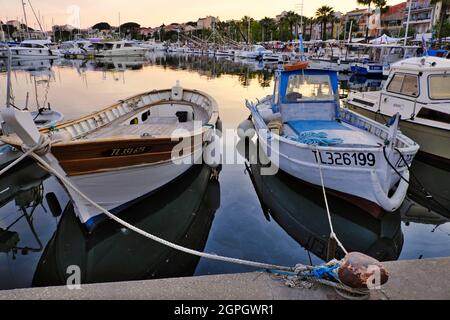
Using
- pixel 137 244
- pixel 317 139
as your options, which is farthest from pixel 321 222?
pixel 137 244

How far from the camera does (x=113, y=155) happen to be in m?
6.97

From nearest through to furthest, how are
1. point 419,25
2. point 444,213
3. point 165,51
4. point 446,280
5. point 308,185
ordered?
point 446,280 < point 444,213 < point 308,185 < point 419,25 < point 165,51

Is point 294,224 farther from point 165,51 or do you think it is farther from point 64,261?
point 165,51

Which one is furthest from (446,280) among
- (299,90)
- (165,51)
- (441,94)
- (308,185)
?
(165,51)

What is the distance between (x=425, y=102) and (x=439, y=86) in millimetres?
754

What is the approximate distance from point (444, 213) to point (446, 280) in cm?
598

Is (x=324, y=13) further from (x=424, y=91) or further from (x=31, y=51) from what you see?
(x=424, y=91)

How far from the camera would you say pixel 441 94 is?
11133 mm

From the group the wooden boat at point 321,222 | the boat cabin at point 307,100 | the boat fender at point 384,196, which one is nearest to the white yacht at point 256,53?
the boat cabin at point 307,100

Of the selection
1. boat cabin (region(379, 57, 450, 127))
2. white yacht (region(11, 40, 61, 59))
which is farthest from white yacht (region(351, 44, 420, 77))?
white yacht (region(11, 40, 61, 59))

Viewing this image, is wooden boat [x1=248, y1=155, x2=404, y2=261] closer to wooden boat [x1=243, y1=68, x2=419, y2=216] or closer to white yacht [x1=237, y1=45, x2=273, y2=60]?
wooden boat [x1=243, y1=68, x2=419, y2=216]

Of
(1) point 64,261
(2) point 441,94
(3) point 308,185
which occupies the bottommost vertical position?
(1) point 64,261

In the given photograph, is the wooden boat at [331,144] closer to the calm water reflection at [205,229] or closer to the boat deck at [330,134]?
the boat deck at [330,134]
